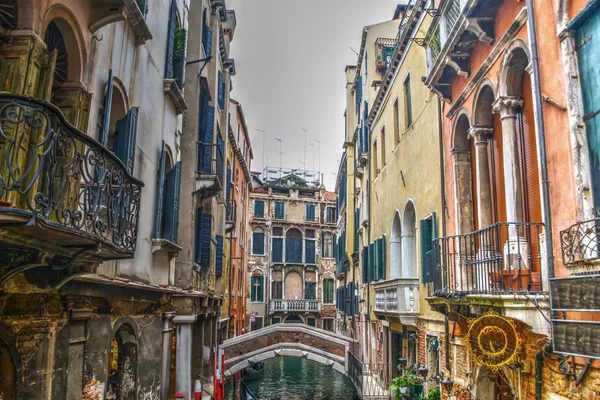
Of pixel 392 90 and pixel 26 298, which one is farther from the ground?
pixel 392 90

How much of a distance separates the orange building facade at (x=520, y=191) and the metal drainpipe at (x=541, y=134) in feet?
0.04

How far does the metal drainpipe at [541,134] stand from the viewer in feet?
18.0

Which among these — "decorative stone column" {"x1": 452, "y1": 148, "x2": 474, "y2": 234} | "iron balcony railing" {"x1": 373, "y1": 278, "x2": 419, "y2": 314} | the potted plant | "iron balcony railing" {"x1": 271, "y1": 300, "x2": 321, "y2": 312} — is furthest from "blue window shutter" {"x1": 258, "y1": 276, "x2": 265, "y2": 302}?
"decorative stone column" {"x1": 452, "y1": 148, "x2": 474, "y2": 234}

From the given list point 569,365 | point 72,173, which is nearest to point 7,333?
point 72,173

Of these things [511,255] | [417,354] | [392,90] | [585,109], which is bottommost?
[417,354]

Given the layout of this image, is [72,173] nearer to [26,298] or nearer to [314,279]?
[26,298]

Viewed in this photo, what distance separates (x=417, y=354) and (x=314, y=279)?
110ft

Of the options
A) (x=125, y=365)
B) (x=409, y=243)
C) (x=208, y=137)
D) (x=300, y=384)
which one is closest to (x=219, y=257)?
(x=208, y=137)

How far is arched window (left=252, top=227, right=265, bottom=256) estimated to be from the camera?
146 ft

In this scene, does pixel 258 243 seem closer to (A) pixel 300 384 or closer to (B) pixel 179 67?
(A) pixel 300 384

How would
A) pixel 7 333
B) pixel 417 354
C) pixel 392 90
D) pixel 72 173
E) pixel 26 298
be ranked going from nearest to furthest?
pixel 72 173
pixel 7 333
pixel 26 298
pixel 417 354
pixel 392 90

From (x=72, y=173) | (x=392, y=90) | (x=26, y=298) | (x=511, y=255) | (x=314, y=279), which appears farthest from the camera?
(x=314, y=279)

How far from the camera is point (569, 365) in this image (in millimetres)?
5277

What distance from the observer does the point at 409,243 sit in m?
13.7
